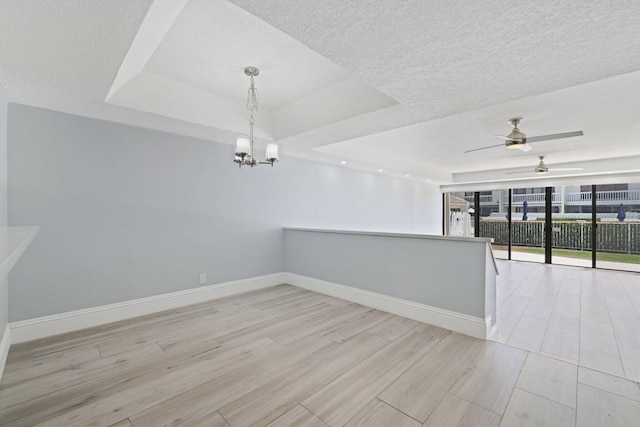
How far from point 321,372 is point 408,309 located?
154cm

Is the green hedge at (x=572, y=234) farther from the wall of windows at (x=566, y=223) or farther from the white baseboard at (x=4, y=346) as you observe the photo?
the white baseboard at (x=4, y=346)

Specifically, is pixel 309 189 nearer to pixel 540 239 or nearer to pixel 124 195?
pixel 124 195

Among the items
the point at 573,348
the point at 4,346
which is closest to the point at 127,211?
the point at 4,346

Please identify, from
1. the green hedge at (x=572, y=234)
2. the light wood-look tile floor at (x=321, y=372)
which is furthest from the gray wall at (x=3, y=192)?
the green hedge at (x=572, y=234)

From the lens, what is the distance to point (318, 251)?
4449 millimetres

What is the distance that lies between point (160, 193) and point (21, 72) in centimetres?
163

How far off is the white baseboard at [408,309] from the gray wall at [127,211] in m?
1.00

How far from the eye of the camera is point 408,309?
3369mm

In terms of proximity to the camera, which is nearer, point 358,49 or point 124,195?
point 358,49

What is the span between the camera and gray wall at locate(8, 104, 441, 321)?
2756 millimetres

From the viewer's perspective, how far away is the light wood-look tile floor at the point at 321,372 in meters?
1.77

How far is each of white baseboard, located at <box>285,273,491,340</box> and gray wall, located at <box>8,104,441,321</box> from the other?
100cm

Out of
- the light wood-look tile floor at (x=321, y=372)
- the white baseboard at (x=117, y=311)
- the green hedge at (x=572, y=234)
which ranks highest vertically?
the green hedge at (x=572, y=234)

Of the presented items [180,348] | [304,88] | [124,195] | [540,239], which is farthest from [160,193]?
[540,239]
